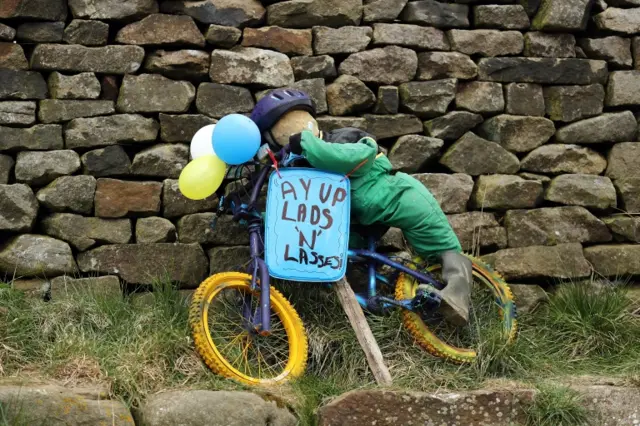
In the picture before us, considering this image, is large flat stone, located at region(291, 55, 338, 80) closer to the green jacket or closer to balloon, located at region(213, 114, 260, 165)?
the green jacket

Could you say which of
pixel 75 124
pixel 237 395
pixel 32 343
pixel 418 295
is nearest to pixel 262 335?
pixel 237 395

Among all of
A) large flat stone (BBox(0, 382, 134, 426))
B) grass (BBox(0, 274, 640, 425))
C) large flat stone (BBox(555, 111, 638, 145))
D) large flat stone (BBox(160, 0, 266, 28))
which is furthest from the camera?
large flat stone (BBox(555, 111, 638, 145))

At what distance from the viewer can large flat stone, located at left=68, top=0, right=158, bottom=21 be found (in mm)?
5105

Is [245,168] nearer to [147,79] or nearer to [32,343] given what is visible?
[147,79]

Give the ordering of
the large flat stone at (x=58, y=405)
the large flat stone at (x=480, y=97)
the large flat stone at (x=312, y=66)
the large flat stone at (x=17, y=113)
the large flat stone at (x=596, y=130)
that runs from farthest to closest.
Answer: the large flat stone at (x=596, y=130)
the large flat stone at (x=480, y=97)
the large flat stone at (x=312, y=66)
the large flat stone at (x=17, y=113)
the large flat stone at (x=58, y=405)

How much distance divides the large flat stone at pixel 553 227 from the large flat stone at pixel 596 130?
46 cm

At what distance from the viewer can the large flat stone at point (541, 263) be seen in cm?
545

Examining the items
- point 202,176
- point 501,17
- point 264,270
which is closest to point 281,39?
point 202,176

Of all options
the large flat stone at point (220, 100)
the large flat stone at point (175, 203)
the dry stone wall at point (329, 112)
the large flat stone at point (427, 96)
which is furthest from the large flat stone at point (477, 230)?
the large flat stone at point (175, 203)

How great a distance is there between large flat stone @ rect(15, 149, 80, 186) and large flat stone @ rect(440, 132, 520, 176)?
2.19 meters

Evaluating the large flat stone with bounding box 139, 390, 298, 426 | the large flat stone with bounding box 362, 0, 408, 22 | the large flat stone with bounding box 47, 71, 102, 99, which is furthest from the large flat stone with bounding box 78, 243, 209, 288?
the large flat stone with bounding box 362, 0, 408, 22

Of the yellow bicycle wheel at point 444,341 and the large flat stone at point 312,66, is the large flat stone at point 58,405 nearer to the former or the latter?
the yellow bicycle wheel at point 444,341

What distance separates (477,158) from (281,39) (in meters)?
1.38

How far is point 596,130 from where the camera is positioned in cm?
572
